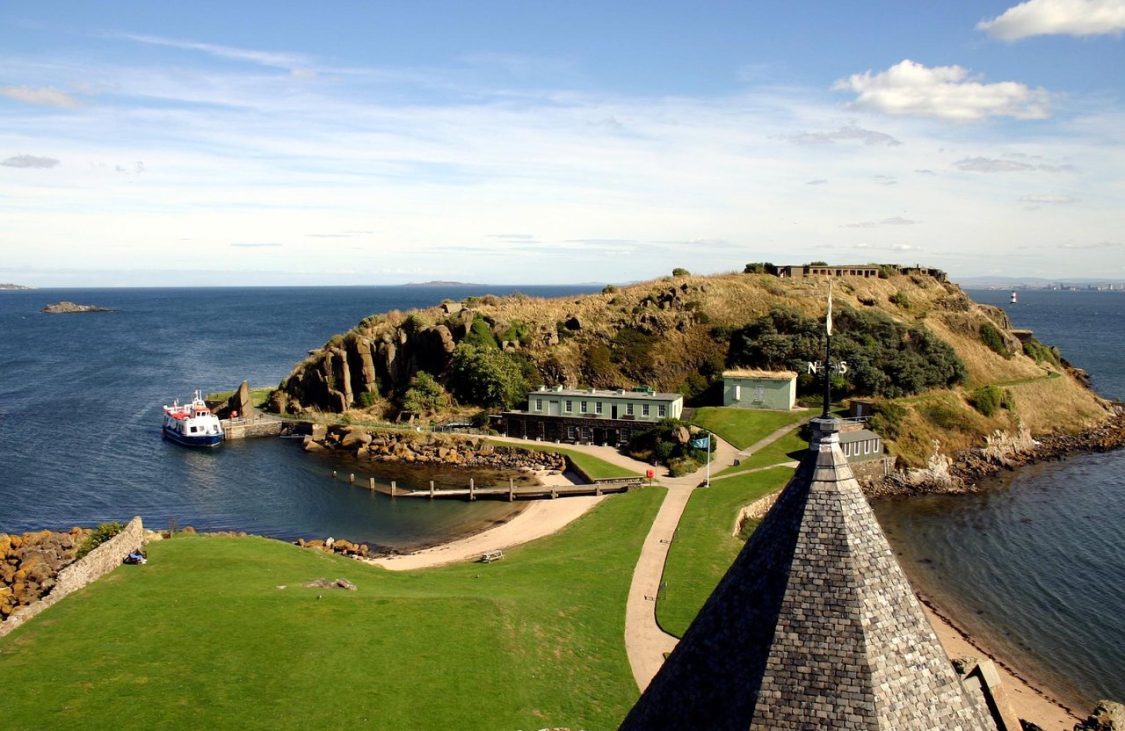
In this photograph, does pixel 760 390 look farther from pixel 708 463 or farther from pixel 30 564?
pixel 30 564

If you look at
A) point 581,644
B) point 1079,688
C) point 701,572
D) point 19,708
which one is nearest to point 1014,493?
point 1079,688

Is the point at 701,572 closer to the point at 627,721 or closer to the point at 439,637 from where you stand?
the point at 439,637

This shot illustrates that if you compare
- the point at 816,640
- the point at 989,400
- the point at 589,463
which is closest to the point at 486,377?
the point at 589,463

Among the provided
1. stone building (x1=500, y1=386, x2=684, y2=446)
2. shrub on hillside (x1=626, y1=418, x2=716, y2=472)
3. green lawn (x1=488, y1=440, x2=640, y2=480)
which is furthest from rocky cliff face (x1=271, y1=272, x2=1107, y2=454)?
shrub on hillside (x1=626, y1=418, x2=716, y2=472)

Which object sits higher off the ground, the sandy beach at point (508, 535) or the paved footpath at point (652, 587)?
the paved footpath at point (652, 587)

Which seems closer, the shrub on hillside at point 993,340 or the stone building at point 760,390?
the stone building at point 760,390

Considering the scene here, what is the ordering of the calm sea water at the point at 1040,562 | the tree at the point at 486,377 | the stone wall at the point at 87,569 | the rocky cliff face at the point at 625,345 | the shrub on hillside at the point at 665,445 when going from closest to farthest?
1. the stone wall at the point at 87,569
2. the calm sea water at the point at 1040,562
3. the shrub on hillside at the point at 665,445
4. the tree at the point at 486,377
5. the rocky cliff face at the point at 625,345

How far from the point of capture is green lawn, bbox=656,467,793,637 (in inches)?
1420

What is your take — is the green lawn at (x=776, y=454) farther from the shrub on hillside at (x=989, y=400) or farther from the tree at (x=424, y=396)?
the tree at (x=424, y=396)

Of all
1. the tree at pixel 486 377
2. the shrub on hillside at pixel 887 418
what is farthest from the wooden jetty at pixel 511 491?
the shrub on hillside at pixel 887 418

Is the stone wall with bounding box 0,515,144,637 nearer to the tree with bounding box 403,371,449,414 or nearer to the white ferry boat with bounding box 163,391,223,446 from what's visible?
the white ferry boat with bounding box 163,391,223,446

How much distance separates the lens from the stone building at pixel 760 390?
77.4m

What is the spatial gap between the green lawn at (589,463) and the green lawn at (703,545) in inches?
367

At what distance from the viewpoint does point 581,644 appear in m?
32.2
